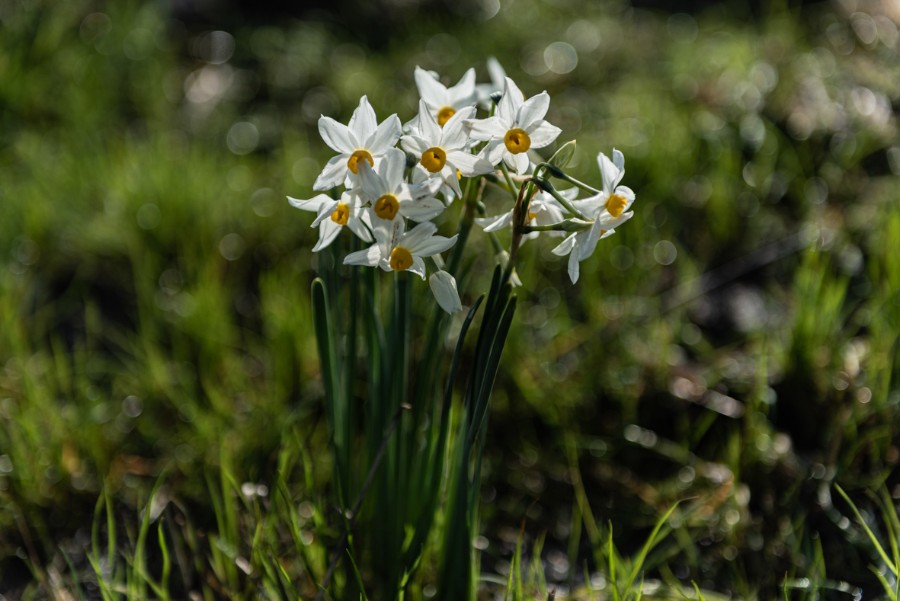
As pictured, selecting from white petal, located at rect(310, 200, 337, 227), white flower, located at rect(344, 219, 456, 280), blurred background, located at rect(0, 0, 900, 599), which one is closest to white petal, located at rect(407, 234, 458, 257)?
white flower, located at rect(344, 219, 456, 280)

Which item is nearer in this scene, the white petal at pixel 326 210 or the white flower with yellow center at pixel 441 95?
the white petal at pixel 326 210

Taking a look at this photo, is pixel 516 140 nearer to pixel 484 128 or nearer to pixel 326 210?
pixel 484 128

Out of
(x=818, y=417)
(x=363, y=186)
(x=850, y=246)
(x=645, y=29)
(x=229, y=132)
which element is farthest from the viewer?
(x=645, y=29)

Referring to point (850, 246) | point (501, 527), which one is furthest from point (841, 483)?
point (850, 246)

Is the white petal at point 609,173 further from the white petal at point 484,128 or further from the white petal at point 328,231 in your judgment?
the white petal at point 328,231

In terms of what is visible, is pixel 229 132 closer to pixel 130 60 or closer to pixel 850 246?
pixel 130 60

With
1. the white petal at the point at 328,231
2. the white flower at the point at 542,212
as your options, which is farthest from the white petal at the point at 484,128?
the white petal at the point at 328,231

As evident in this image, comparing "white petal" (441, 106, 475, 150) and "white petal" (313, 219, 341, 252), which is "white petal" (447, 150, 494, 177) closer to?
"white petal" (441, 106, 475, 150)
